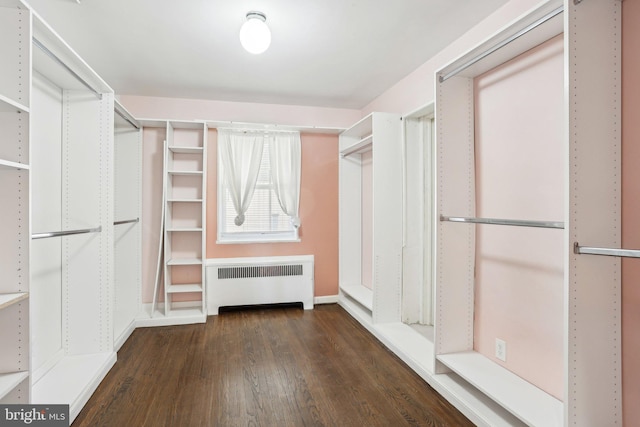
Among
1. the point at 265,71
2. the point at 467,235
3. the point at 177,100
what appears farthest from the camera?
the point at 177,100

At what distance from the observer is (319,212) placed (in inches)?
175

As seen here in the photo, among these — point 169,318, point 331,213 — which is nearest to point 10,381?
point 169,318

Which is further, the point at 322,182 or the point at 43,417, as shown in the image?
the point at 322,182

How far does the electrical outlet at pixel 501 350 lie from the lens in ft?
7.36

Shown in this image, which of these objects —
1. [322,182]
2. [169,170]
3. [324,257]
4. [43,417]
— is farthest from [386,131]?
[43,417]

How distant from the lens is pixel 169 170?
3793mm

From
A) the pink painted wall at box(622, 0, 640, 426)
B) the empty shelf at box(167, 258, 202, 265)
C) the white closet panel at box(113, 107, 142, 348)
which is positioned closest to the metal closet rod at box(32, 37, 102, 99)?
the white closet panel at box(113, 107, 142, 348)

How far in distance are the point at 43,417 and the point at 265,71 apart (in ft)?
9.95

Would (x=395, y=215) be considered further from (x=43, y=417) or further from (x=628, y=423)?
(x=43, y=417)

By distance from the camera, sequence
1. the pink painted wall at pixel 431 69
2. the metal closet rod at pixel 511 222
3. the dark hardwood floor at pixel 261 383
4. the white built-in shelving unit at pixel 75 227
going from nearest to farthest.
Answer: the metal closet rod at pixel 511 222, the dark hardwood floor at pixel 261 383, the pink painted wall at pixel 431 69, the white built-in shelving unit at pixel 75 227

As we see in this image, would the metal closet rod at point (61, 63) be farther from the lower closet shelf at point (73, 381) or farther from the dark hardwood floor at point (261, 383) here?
the dark hardwood floor at point (261, 383)

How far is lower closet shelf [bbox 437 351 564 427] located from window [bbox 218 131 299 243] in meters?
2.55

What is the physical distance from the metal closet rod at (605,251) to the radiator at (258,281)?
3.04 m

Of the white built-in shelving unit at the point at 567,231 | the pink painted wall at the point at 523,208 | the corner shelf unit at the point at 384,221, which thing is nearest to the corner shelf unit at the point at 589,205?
the white built-in shelving unit at the point at 567,231
